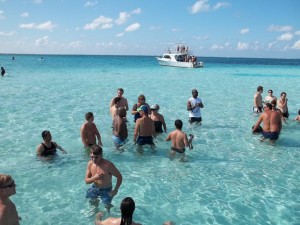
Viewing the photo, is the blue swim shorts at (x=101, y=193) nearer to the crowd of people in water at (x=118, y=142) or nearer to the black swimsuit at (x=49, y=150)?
the crowd of people in water at (x=118, y=142)

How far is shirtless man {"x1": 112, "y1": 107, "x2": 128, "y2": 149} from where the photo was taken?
27.7ft

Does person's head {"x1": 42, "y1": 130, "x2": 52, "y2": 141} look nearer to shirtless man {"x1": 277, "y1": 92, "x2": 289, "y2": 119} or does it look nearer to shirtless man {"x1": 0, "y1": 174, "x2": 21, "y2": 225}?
shirtless man {"x1": 0, "y1": 174, "x2": 21, "y2": 225}

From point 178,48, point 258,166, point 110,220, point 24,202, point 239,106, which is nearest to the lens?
point 110,220

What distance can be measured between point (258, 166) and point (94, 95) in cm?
1539

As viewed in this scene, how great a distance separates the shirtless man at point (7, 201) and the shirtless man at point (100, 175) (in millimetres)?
1459

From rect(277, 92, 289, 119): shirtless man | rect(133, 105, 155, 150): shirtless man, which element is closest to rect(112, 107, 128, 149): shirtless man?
rect(133, 105, 155, 150): shirtless man

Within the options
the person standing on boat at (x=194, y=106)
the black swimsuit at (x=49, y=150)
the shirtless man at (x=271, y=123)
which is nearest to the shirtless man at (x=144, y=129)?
the black swimsuit at (x=49, y=150)

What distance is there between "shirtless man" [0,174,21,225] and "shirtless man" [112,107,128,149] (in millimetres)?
4761

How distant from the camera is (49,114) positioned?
1456cm

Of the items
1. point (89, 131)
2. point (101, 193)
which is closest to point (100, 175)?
point (101, 193)

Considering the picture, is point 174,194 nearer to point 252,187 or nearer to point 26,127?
point 252,187

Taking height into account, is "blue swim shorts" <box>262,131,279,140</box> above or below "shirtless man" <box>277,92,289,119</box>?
below

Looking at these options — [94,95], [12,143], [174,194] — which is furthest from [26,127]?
[94,95]

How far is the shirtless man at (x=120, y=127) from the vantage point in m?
8.45
